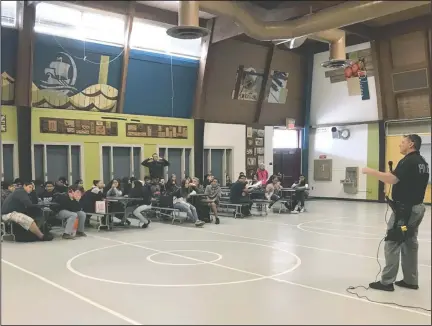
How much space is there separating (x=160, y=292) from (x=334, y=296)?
1866mm

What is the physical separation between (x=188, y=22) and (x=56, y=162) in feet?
38.5

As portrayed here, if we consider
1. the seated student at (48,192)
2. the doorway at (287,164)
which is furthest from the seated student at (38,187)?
the doorway at (287,164)

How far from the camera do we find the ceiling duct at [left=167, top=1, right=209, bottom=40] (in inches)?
69.7

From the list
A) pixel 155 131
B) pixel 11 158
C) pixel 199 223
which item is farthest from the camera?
pixel 155 131

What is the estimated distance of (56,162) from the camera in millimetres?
12727

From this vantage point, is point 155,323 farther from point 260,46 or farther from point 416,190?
point 260,46

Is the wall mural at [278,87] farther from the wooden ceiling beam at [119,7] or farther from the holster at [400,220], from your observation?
the wooden ceiling beam at [119,7]

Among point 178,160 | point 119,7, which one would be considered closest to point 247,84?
point 178,160

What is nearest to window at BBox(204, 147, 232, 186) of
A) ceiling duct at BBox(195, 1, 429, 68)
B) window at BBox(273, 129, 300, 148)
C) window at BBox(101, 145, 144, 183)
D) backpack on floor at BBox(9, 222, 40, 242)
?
window at BBox(101, 145, 144, 183)

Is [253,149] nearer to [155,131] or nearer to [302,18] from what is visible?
[155,131]

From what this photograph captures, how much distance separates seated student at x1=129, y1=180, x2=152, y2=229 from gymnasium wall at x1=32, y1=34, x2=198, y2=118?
3632 mm

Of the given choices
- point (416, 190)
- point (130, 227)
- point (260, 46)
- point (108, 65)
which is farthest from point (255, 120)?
point (416, 190)

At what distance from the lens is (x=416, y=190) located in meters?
4.46

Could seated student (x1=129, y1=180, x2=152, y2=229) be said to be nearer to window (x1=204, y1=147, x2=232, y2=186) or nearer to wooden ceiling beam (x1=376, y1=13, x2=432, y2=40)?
window (x1=204, y1=147, x2=232, y2=186)
